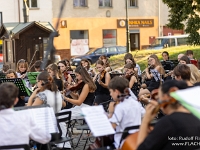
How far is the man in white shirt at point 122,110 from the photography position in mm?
5965

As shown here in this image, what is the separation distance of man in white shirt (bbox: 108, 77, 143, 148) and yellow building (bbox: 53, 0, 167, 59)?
3088 cm

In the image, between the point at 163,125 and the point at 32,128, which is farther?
the point at 32,128

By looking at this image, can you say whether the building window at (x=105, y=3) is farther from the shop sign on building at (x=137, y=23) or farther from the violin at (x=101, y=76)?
the violin at (x=101, y=76)

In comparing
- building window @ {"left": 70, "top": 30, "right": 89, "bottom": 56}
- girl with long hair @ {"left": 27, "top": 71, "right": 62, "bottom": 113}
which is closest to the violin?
girl with long hair @ {"left": 27, "top": 71, "right": 62, "bottom": 113}

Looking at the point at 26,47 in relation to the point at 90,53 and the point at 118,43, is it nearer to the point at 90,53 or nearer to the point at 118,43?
the point at 90,53

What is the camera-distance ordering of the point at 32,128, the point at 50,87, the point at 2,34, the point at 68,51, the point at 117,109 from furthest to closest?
1. the point at 68,51
2. the point at 2,34
3. the point at 50,87
4. the point at 117,109
5. the point at 32,128

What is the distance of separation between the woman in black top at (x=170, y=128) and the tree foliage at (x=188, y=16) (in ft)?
49.1

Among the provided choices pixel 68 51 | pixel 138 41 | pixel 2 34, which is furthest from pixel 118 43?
pixel 2 34

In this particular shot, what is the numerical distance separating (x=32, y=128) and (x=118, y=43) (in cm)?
3399

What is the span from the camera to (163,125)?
4.59 meters

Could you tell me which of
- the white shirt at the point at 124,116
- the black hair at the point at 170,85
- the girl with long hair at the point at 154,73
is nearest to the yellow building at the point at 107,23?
the girl with long hair at the point at 154,73

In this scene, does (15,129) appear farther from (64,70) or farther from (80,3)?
(80,3)

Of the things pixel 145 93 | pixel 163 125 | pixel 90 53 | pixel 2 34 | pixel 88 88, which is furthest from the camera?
pixel 90 53

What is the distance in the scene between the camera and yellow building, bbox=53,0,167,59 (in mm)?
37656
